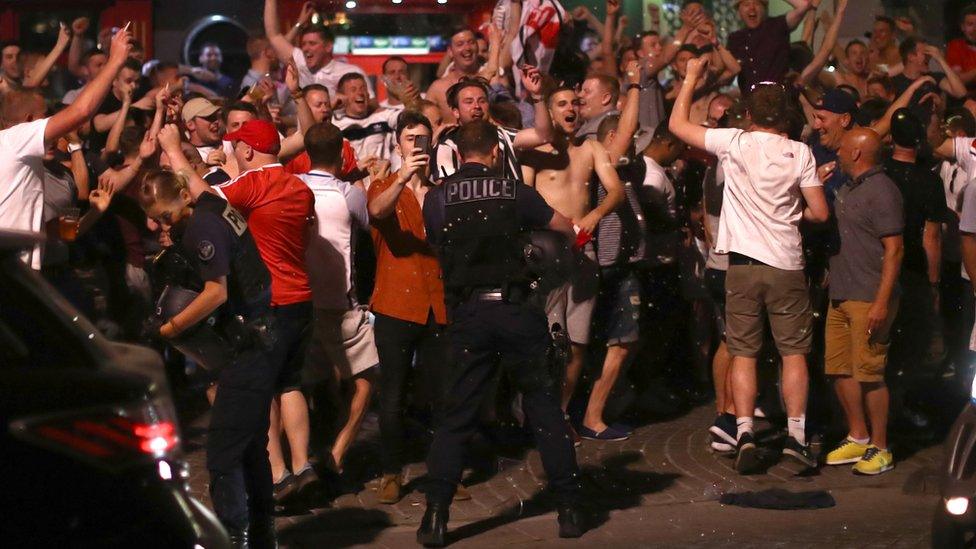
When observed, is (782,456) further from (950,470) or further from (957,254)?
(950,470)

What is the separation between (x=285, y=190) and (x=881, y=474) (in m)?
4.00

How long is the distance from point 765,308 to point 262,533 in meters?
3.63

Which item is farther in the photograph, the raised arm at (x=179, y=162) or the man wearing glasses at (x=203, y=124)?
the man wearing glasses at (x=203, y=124)

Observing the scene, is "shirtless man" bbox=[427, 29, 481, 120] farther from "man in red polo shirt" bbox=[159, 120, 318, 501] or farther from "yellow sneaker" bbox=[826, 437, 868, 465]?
"yellow sneaker" bbox=[826, 437, 868, 465]

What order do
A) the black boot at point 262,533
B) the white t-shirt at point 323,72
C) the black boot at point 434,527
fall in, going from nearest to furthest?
1. the black boot at point 262,533
2. the black boot at point 434,527
3. the white t-shirt at point 323,72

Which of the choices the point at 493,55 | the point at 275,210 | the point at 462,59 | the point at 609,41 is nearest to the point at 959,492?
the point at 275,210

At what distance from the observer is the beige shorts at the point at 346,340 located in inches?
326

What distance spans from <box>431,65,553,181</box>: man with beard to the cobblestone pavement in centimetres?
184

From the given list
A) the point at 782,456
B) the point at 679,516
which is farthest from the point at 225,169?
the point at 782,456

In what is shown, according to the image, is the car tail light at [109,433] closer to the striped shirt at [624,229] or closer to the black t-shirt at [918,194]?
the striped shirt at [624,229]

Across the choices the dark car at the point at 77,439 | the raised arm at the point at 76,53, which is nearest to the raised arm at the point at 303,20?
the raised arm at the point at 76,53

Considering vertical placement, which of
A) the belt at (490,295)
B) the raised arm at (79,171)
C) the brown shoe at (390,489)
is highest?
the raised arm at (79,171)

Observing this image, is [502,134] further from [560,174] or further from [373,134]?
[373,134]

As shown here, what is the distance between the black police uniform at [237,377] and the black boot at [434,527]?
2.85 feet
